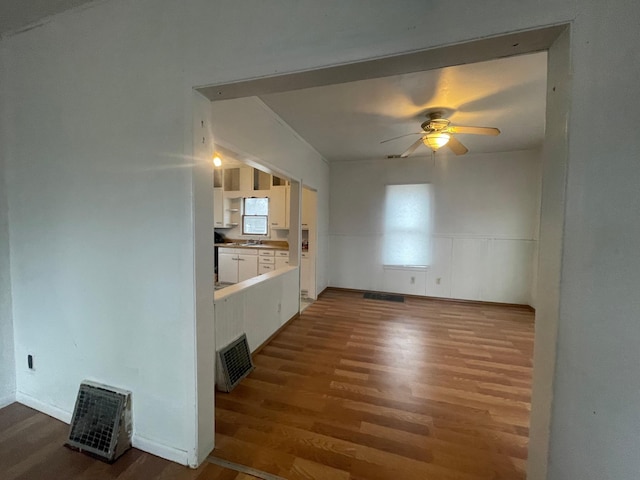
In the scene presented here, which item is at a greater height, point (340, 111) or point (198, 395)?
point (340, 111)

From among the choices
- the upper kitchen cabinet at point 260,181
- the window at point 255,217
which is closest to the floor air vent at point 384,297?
the window at point 255,217

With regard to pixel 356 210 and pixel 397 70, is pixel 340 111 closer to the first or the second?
pixel 397 70

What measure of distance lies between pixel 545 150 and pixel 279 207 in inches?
177

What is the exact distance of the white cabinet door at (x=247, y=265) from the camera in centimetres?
515

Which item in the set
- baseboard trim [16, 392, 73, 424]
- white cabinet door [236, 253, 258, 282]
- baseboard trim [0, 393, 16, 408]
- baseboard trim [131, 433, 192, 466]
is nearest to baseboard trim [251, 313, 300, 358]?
baseboard trim [131, 433, 192, 466]

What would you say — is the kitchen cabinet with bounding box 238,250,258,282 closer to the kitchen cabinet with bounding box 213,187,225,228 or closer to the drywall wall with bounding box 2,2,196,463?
the kitchen cabinet with bounding box 213,187,225,228

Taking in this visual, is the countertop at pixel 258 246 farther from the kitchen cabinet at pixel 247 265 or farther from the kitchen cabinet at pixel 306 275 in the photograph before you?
the kitchen cabinet at pixel 306 275

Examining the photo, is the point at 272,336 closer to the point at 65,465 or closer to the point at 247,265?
the point at 65,465

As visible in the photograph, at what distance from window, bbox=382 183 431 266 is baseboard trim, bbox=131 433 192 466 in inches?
165

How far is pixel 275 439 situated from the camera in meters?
1.58

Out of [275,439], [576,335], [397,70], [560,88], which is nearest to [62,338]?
[275,439]

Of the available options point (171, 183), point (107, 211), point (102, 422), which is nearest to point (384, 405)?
point (102, 422)

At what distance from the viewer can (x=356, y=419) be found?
1757 millimetres

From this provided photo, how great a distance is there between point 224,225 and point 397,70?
16.9 ft
